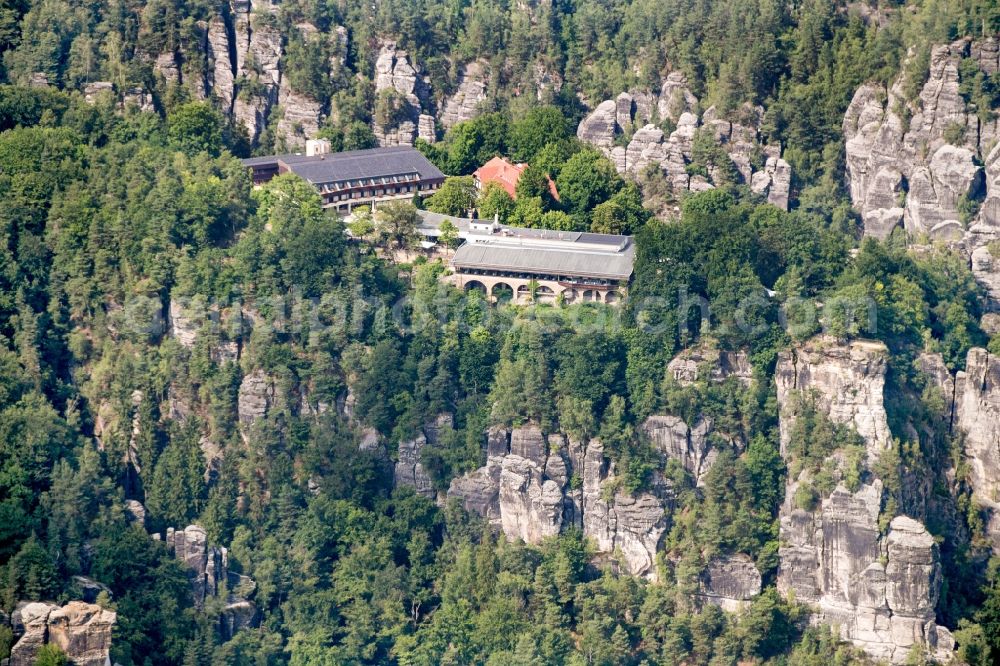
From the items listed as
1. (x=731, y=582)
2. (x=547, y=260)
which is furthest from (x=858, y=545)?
(x=547, y=260)

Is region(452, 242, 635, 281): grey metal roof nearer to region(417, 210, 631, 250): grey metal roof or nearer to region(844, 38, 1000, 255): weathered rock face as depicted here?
region(417, 210, 631, 250): grey metal roof

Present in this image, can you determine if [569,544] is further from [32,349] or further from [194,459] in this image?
[32,349]

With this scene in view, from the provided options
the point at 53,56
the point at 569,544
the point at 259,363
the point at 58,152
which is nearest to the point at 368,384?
the point at 259,363

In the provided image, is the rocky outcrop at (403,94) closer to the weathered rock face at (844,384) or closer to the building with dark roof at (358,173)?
the building with dark roof at (358,173)

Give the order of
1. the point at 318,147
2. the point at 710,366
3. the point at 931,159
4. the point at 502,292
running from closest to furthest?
1. the point at 710,366
2. the point at 502,292
3. the point at 931,159
4. the point at 318,147

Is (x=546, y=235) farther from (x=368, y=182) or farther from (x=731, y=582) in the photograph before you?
(x=731, y=582)
